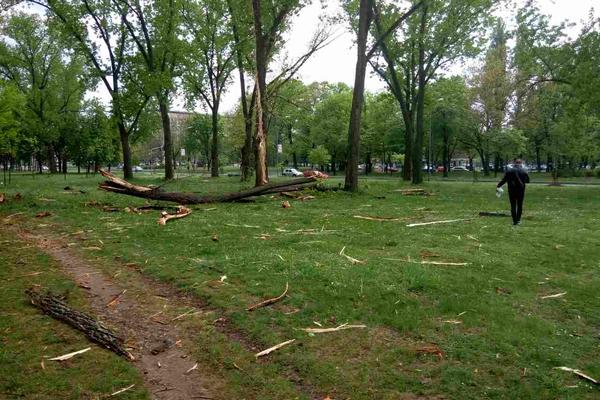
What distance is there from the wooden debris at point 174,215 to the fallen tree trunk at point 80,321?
6.14 meters

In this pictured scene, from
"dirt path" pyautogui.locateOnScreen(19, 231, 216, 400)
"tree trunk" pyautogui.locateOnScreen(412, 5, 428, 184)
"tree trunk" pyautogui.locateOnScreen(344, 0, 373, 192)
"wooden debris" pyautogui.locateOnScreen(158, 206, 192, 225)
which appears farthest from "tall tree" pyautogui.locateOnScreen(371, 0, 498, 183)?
"dirt path" pyautogui.locateOnScreen(19, 231, 216, 400)

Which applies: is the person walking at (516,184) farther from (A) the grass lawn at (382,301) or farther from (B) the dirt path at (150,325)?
(B) the dirt path at (150,325)

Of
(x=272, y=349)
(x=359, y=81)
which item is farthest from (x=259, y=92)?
(x=272, y=349)

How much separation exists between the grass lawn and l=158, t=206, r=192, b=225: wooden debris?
12.9 inches

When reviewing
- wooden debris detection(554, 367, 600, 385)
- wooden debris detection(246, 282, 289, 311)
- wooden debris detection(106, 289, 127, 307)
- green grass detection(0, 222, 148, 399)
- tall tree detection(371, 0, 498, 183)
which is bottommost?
wooden debris detection(554, 367, 600, 385)

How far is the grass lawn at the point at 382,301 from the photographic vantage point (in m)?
4.18

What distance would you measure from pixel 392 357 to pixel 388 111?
2290 inches

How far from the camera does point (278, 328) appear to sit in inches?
204

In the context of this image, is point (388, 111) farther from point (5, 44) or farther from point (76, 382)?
point (76, 382)

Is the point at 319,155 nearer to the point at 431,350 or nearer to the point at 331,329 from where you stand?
the point at 331,329

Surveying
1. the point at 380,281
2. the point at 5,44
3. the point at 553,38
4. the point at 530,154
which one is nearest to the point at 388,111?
the point at 530,154

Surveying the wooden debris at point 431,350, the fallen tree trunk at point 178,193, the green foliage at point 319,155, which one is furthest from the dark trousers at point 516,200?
the green foliage at point 319,155

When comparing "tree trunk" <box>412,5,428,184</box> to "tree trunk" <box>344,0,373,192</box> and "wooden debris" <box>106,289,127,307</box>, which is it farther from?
"wooden debris" <box>106,289,127,307</box>

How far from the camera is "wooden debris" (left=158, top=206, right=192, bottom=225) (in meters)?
12.3
